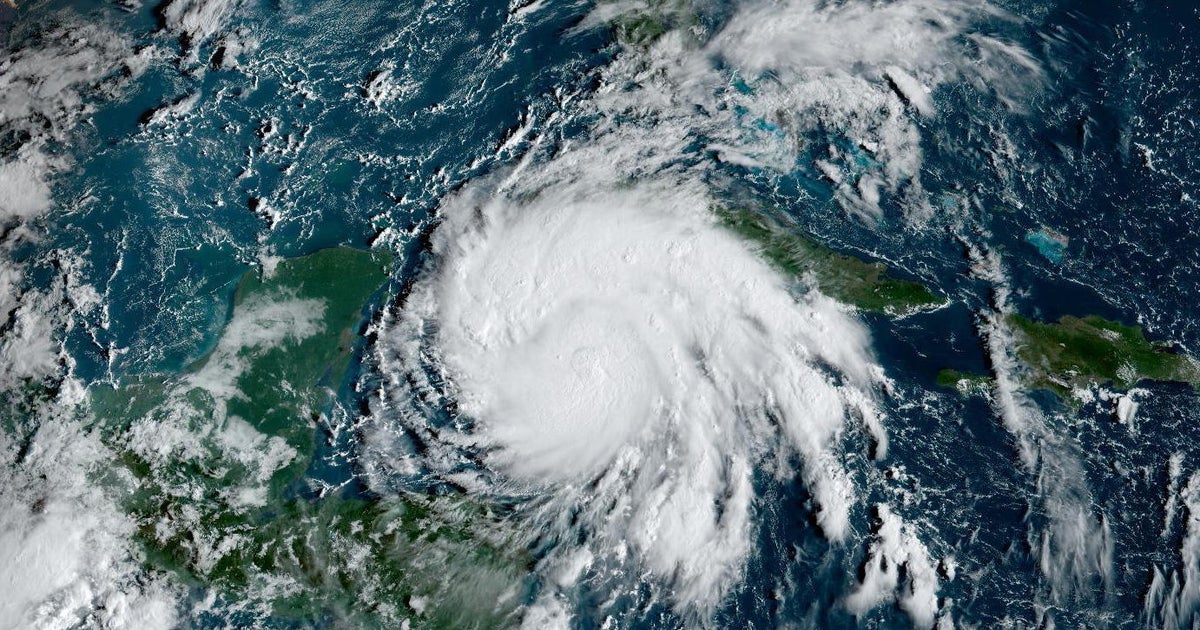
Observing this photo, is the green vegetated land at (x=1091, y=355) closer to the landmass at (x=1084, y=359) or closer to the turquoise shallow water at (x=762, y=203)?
the landmass at (x=1084, y=359)

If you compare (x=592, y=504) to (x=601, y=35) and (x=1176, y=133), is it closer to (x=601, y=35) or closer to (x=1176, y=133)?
(x=601, y=35)

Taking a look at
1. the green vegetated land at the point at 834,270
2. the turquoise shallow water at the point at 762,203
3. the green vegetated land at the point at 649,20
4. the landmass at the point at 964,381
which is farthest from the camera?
the green vegetated land at the point at 649,20

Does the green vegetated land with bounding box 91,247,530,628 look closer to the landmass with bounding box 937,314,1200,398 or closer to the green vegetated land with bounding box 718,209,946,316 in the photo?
the green vegetated land with bounding box 718,209,946,316

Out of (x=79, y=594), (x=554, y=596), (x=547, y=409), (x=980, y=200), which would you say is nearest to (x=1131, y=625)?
(x=980, y=200)

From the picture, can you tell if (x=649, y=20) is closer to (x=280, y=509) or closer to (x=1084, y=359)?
(x=1084, y=359)

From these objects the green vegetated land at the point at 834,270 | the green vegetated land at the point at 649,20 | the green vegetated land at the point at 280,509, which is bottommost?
the green vegetated land at the point at 280,509

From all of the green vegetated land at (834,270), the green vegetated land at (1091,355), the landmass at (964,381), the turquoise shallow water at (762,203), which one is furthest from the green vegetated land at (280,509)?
the green vegetated land at (1091,355)

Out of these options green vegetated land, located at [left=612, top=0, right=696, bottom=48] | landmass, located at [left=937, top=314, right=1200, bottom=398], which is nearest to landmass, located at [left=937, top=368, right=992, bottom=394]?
landmass, located at [left=937, top=314, right=1200, bottom=398]
